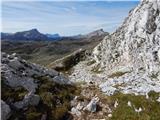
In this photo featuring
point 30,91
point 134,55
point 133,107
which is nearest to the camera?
point 133,107

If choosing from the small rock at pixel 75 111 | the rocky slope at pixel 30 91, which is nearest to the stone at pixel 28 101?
the rocky slope at pixel 30 91

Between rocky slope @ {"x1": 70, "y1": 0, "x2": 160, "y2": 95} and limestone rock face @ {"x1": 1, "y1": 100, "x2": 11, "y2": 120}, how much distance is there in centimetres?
1027

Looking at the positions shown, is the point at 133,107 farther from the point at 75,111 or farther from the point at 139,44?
the point at 139,44

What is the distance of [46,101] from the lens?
85.6 ft

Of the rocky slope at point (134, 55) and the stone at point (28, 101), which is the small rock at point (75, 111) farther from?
the rocky slope at point (134, 55)

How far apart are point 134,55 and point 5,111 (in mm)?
33747

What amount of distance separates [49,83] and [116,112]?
8000mm

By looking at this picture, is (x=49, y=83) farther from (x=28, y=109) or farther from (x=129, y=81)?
(x=129, y=81)

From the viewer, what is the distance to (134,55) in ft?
174

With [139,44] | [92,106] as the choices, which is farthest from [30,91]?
[139,44]

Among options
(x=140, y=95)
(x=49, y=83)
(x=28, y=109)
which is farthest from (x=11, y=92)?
(x=140, y=95)

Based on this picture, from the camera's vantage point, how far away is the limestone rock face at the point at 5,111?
22656 millimetres

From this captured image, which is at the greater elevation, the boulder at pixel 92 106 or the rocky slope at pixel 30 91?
the rocky slope at pixel 30 91

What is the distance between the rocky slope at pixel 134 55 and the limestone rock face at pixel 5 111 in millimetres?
10270
